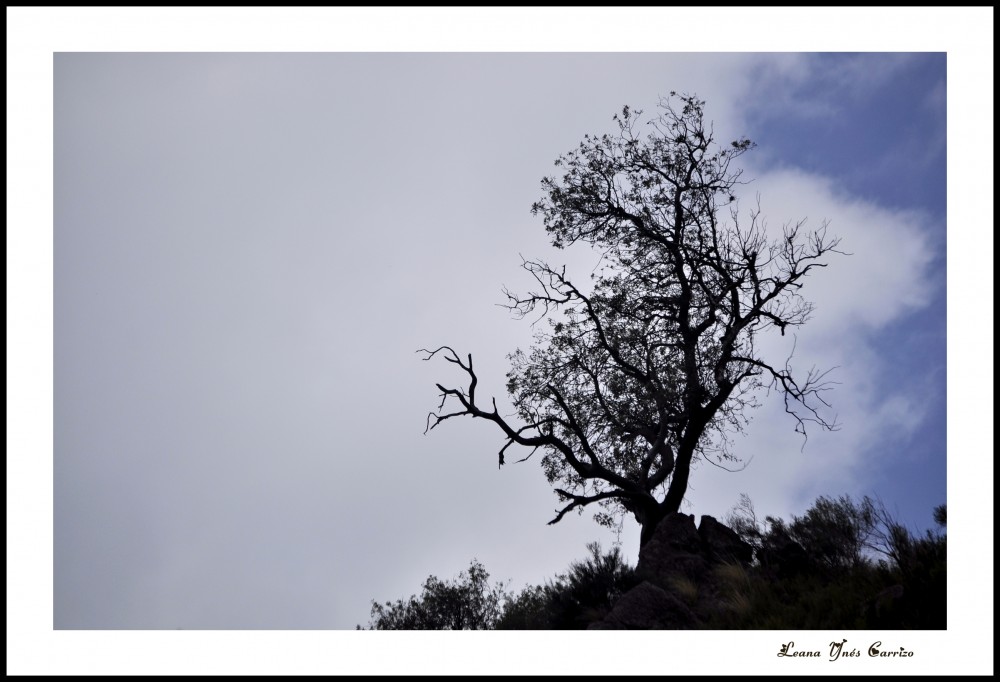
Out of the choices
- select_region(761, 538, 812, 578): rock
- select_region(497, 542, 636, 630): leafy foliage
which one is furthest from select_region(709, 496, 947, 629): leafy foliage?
select_region(497, 542, 636, 630): leafy foliage

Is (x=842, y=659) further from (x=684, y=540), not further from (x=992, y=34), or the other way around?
(x=992, y=34)

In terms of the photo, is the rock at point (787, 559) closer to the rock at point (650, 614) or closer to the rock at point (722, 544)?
the rock at point (722, 544)

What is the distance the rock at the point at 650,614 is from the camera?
950cm

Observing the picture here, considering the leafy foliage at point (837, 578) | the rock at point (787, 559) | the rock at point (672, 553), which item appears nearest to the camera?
the leafy foliage at point (837, 578)

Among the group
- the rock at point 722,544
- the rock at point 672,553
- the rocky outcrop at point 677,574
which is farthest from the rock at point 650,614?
the rock at point 722,544

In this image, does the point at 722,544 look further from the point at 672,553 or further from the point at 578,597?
the point at 578,597

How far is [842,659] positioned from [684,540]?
4374mm

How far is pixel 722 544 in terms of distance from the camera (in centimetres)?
1180

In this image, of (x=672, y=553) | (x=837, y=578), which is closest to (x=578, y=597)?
(x=672, y=553)

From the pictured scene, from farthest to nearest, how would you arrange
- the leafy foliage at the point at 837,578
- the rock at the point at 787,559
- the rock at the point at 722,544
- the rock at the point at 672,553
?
the rock at the point at 722,544 → the rock at the point at 672,553 → the rock at the point at 787,559 → the leafy foliage at the point at 837,578

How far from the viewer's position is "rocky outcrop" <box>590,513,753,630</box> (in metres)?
9.61

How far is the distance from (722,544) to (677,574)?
5.02 feet

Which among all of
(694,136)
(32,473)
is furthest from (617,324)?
(32,473)

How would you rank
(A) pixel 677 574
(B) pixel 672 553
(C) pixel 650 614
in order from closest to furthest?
(C) pixel 650 614, (A) pixel 677 574, (B) pixel 672 553
